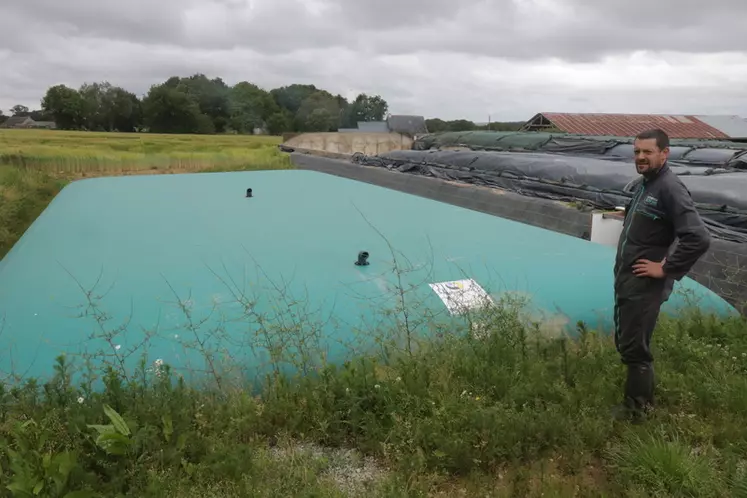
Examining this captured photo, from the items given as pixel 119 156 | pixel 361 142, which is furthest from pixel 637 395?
pixel 361 142

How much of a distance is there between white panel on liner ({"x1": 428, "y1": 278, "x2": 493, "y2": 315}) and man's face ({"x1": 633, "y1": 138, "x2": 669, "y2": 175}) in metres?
1.41

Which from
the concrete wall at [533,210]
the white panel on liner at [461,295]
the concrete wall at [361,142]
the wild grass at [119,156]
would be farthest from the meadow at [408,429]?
the concrete wall at [361,142]

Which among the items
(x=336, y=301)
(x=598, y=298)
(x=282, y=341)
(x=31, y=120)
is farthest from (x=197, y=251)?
(x=31, y=120)

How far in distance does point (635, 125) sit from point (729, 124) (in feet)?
17.1

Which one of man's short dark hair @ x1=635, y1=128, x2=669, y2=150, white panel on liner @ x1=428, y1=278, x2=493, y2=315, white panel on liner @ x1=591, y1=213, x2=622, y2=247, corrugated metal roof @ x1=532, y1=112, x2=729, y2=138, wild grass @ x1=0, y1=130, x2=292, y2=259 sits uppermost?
corrugated metal roof @ x1=532, y1=112, x2=729, y2=138

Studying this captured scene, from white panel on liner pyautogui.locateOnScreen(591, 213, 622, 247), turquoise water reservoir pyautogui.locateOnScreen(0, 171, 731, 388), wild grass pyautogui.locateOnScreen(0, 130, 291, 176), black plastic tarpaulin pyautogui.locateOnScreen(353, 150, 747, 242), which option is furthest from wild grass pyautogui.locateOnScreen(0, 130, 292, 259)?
white panel on liner pyautogui.locateOnScreen(591, 213, 622, 247)

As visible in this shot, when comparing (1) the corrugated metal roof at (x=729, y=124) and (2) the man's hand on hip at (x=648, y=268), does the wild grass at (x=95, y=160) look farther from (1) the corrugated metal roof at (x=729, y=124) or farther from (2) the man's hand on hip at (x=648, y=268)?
(1) the corrugated metal roof at (x=729, y=124)

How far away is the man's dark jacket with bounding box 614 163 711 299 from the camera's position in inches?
85.8

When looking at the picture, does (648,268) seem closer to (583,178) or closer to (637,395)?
(637,395)

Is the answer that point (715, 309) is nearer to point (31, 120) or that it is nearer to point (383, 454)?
point (383, 454)

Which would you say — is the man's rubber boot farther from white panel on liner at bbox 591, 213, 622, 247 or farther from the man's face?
white panel on liner at bbox 591, 213, 622, 247

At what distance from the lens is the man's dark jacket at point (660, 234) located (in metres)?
2.18

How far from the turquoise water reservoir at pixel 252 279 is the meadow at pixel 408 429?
24 centimetres

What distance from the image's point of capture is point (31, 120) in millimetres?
28484
